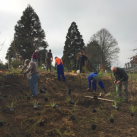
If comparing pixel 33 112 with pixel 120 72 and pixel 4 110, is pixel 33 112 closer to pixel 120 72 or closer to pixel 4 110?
pixel 4 110

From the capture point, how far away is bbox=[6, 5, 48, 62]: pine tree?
18.3m

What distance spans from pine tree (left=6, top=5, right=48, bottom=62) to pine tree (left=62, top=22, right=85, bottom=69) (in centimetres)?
584

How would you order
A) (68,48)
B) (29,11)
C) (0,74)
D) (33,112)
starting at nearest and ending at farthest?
(33,112)
(0,74)
(29,11)
(68,48)

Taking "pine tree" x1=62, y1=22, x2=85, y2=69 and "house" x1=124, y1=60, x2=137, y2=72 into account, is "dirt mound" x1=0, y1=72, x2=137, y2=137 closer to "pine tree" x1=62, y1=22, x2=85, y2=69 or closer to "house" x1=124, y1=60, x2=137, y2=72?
"house" x1=124, y1=60, x2=137, y2=72

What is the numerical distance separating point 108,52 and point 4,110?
68.0ft

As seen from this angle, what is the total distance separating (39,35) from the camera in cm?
1789

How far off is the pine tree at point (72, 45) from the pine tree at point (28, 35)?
19.2 feet

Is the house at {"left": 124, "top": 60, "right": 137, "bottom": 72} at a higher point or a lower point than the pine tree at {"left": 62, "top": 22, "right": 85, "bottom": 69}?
lower

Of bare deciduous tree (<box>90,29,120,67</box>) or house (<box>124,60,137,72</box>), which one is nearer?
house (<box>124,60,137,72</box>)

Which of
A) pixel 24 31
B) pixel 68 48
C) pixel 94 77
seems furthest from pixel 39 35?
pixel 94 77

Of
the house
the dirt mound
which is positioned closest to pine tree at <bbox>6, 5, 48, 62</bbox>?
the house

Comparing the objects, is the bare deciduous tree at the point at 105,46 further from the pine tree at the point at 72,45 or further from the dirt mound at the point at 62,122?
the dirt mound at the point at 62,122

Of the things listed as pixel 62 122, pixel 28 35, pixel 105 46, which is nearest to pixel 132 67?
pixel 105 46

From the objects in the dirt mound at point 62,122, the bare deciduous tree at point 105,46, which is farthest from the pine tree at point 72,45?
the dirt mound at point 62,122
